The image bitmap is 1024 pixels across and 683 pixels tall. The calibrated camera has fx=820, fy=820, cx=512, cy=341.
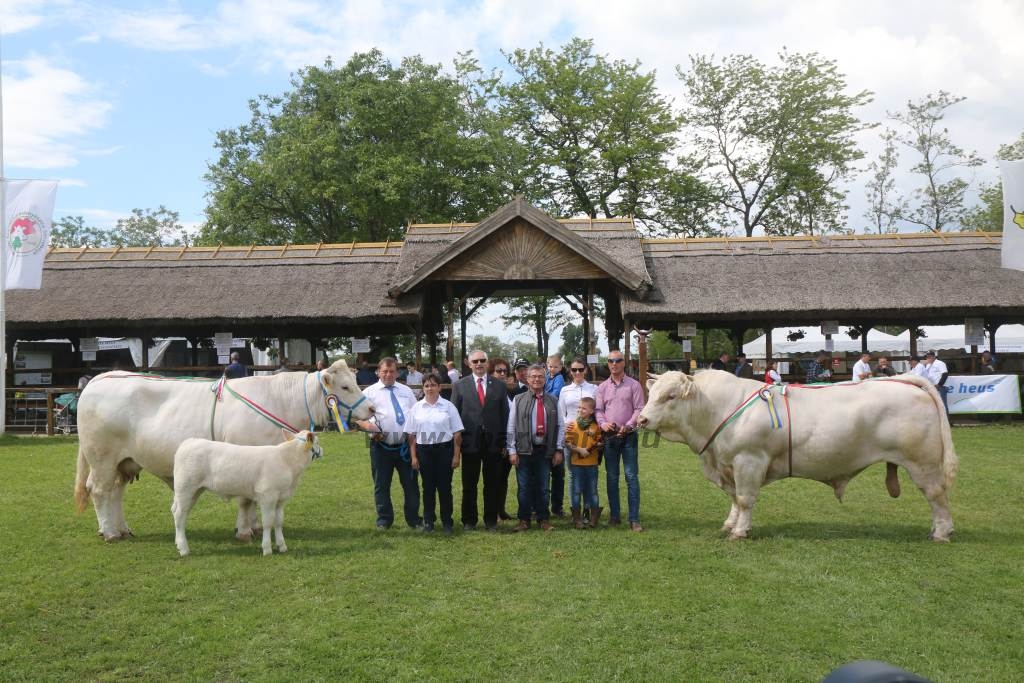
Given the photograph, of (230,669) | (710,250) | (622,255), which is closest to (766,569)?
(230,669)

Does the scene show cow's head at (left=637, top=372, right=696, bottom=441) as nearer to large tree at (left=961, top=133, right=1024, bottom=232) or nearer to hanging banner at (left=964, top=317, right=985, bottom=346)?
hanging banner at (left=964, top=317, right=985, bottom=346)

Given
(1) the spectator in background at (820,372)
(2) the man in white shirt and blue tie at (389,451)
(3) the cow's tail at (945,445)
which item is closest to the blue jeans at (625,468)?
(2) the man in white shirt and blue tie at (389,451)

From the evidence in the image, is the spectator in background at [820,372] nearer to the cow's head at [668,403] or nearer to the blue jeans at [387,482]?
the cow's head at [668,403]

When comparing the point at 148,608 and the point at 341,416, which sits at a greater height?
the point at 341,416

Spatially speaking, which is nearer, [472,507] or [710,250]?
[472,507]

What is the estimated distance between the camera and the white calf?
785 centimetres

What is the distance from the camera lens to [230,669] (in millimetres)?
5125

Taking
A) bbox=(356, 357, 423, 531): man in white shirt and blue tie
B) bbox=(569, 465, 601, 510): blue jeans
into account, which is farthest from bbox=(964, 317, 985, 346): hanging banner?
bbox=(356, 357, 423, 531): man in white shirt and blue tie

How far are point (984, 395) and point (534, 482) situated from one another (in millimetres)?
15476

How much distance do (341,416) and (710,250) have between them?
54.3 ft

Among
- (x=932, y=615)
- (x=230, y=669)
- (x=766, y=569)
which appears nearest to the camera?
(x=230, y=669)

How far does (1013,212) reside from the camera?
18.9 m

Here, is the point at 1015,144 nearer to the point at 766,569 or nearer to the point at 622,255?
the point at 622,255

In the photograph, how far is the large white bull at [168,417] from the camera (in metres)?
8.58
